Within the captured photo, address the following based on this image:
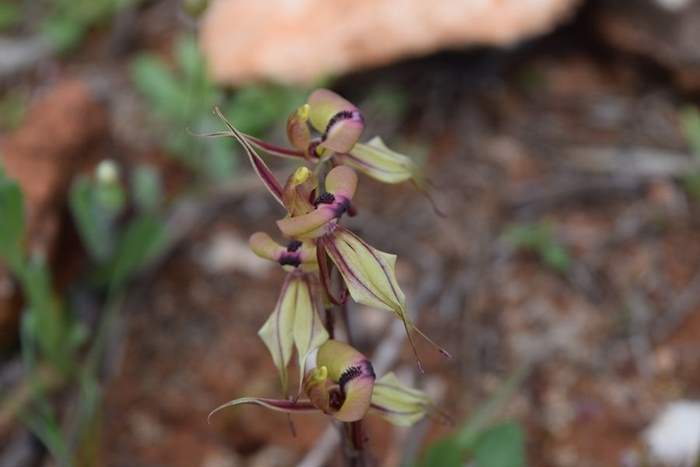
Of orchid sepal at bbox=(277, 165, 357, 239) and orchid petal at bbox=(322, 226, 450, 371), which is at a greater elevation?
orchid sepal at bbox=(277, 165, 357, 239)

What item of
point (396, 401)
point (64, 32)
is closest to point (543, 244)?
point (396, 401)

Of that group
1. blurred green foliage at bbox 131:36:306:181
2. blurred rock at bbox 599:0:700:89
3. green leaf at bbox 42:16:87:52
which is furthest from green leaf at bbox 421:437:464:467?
green leaf at bbox 42:16:87:52

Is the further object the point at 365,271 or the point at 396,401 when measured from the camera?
the point at 396,401

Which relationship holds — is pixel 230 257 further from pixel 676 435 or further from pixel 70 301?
pixel 676 435

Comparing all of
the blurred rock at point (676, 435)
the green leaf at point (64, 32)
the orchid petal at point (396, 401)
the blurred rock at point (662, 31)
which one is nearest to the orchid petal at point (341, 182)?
the orchid petal at point (396, 401)

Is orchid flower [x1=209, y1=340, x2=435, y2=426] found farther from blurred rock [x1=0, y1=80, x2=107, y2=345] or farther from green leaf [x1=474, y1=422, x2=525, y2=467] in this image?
blurred rock [x1=0, y1=80, x2=107, y2=345]

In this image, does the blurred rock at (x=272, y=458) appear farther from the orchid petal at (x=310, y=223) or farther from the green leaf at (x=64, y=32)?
the green leaf at (x=64, y=32)
